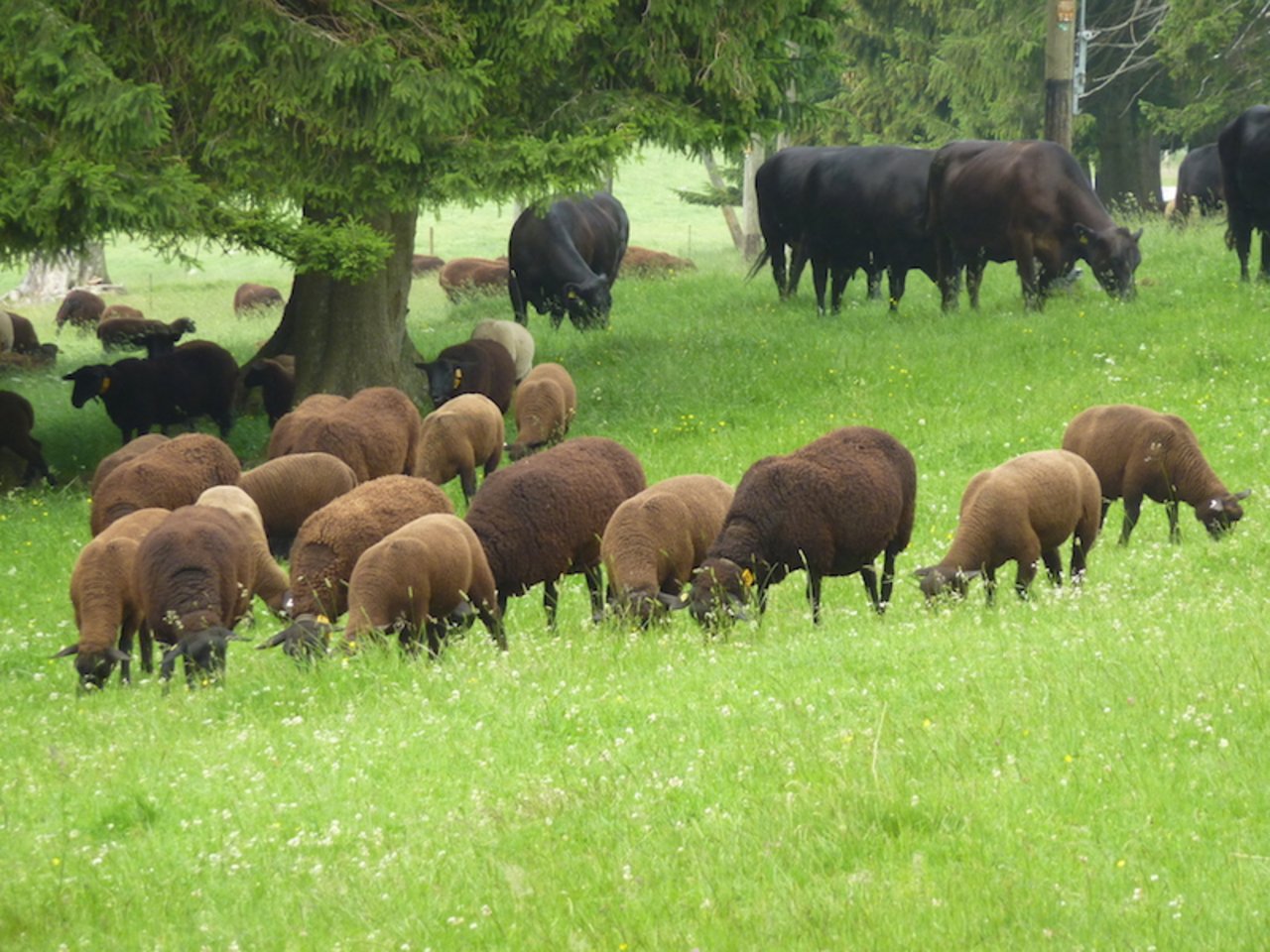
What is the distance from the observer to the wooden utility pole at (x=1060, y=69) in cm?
2542

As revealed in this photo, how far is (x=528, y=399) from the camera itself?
63.8ft

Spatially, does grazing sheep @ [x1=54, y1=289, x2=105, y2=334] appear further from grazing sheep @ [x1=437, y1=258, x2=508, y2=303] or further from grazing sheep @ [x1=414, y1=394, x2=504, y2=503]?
grazing sheep @ [x1=414, y1=394, x2=504, y2=503]

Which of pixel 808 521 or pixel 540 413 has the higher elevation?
pixel 808 521

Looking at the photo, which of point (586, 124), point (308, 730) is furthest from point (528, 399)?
point (308, 730)

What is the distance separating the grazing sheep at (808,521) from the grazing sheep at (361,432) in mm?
5724

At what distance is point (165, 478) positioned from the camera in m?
15.2


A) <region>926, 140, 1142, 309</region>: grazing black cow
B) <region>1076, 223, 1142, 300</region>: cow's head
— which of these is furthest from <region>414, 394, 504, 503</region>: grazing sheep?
<region>1076, 223, 1142, 300</region>: cow's head

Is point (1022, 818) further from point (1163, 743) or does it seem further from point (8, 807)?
point (8, 807)

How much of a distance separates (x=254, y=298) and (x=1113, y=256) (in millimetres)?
25684

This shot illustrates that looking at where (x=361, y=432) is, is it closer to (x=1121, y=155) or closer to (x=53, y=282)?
(x=1121, y=155)

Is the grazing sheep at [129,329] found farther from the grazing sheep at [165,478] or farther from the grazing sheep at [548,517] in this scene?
the grazing sheep at [548,517]

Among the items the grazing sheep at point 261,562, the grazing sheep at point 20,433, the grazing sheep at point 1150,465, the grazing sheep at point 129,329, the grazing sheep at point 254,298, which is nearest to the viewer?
the grazing sheep at point 261,562

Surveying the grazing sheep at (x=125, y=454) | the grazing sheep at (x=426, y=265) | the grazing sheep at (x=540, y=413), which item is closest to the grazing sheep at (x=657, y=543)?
the grazing sheep at (x=125, y=454)

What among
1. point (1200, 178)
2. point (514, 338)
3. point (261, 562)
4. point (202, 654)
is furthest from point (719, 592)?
point (1200, 178)
